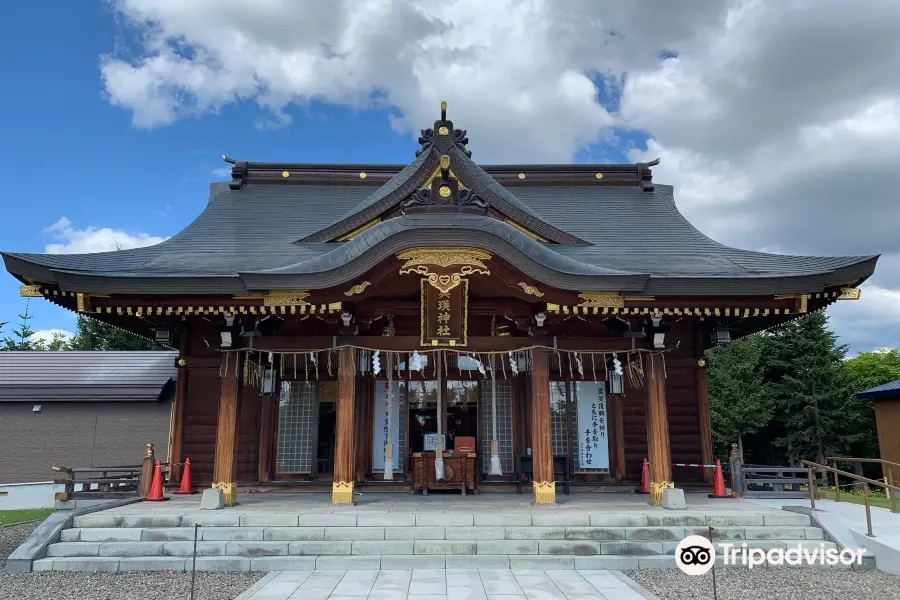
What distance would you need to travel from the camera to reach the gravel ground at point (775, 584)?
6230 millimetres

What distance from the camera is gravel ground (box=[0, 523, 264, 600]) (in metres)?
6.25

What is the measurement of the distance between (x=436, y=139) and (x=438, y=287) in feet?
14.7

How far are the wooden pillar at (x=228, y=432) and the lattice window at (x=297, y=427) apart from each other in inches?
87.2

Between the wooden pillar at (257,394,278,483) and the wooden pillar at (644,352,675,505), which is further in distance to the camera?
the wooden pillar at (257,394,278,483)

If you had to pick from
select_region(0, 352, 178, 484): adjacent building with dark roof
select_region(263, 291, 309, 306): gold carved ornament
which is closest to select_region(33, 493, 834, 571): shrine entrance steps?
select_region(263, 291, 309, 306): gold carved ornament

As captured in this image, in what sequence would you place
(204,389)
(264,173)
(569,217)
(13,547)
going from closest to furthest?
(13,547)
(204,389)
(569,217)
(264,173)

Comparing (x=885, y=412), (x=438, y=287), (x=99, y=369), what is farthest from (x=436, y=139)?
(x=885, y=412)

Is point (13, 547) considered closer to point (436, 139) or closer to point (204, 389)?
point (204, 389)

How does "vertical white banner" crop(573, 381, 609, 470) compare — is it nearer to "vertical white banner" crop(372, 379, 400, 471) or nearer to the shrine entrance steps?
the shrine entrance steps

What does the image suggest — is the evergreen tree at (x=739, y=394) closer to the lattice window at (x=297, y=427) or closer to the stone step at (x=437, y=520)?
the stone step at (x=437, y=520)

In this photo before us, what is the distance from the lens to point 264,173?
16.1 meters

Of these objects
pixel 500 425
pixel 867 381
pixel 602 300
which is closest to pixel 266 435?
pixel 500 425

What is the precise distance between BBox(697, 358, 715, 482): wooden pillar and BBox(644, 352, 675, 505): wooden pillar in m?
2.23

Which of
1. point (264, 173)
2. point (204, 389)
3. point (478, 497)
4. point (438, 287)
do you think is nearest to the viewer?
point (438, 287)
